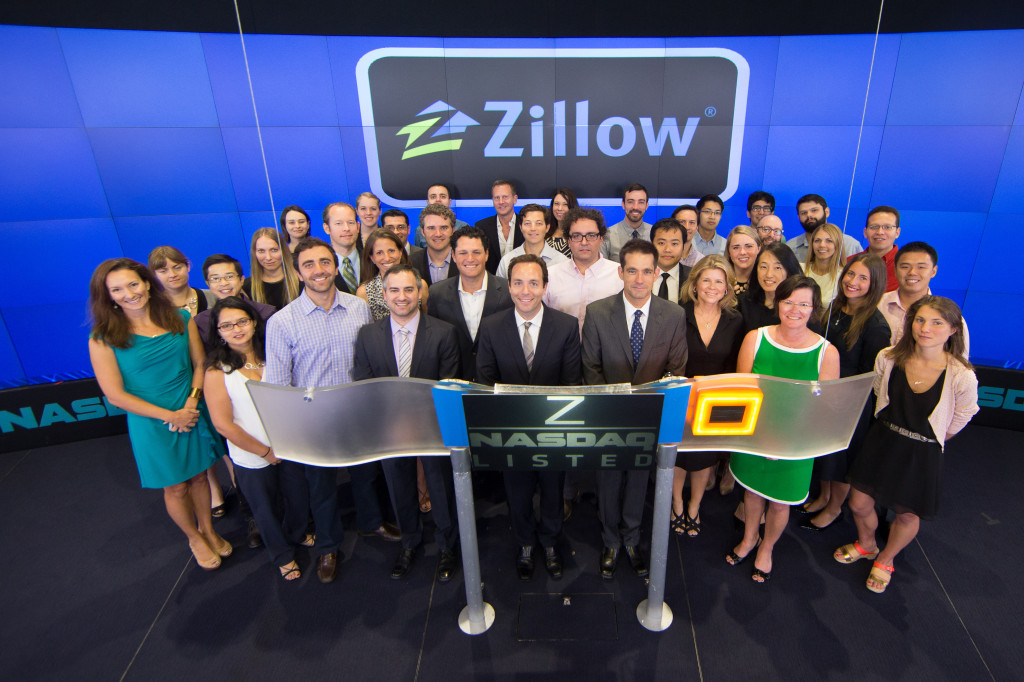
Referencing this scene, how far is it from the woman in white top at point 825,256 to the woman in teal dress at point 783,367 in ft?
2.94

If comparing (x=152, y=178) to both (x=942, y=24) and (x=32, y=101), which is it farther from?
(x=942, y=24)

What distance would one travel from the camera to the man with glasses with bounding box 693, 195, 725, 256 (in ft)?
14.0

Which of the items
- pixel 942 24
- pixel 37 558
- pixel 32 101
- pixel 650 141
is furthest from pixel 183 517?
pixel 942 24

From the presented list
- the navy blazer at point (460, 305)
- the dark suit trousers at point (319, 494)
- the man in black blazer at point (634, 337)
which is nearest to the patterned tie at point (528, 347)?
the man in black blazer at point (634, 337)

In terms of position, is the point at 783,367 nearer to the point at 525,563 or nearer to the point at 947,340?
the point at 947,340

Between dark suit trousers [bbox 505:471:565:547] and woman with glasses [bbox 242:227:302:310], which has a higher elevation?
woman with glasses [bbox 242:227:302:310]

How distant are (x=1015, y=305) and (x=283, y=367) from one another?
6259 mm

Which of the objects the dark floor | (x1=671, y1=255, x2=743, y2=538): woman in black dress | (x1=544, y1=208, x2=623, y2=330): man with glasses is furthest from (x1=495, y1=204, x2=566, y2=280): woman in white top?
the dark floor

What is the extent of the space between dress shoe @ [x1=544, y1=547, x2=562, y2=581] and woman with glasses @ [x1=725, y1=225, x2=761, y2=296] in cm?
199

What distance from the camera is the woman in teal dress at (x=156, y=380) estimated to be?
250 cm

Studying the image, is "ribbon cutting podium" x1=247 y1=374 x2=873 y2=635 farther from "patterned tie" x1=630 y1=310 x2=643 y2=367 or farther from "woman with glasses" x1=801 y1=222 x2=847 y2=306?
"woman with glasses" x1=801 y1=222 x2=847 y2=306

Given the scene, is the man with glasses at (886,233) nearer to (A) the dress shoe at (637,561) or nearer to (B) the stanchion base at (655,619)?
(A) the dress shoe at (637,561)

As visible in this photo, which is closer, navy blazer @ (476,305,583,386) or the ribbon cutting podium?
the ribbon cutting podium

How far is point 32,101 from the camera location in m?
4.08
